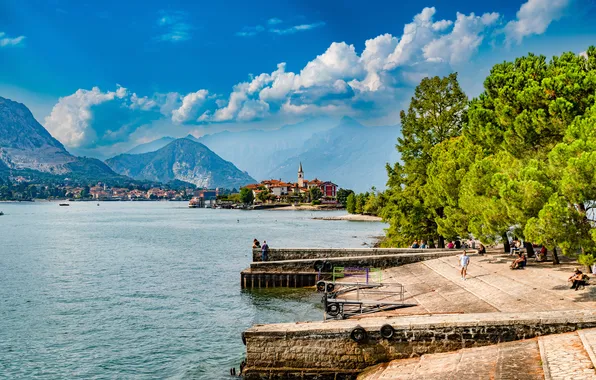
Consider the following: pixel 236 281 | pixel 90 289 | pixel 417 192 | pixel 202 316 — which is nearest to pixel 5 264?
pixel 90 289

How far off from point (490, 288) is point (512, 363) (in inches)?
470

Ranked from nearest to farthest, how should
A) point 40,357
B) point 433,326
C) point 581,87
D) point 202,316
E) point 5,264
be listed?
point 433,326 < point 40,357 < point 581,87 < point 202,316 < point 5,264

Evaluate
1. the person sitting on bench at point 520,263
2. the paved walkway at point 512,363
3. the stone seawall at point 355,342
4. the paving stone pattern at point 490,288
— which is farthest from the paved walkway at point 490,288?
the paved walkway at point 512,363

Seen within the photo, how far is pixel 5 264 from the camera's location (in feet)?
187

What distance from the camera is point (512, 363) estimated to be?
591 inches

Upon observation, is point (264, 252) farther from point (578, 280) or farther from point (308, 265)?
point (578, 280)

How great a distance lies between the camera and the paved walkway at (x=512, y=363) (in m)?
13.7

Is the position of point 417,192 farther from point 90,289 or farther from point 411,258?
point 90,289

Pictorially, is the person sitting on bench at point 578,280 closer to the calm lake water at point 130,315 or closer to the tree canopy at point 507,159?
the tree canopy at point 507,159

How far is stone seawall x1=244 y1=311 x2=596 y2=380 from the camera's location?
56.7 feet

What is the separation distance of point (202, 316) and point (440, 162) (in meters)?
20.8

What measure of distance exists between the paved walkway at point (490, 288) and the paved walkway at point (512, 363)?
5.14m

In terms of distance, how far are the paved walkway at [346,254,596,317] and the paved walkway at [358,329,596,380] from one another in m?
5.14

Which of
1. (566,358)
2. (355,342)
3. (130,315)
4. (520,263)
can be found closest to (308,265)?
(130,315)
